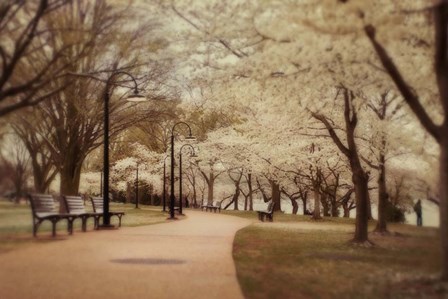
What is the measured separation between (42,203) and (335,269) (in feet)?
25.2

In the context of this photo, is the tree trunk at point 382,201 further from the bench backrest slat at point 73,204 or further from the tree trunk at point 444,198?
the tree trunk at point 444,198

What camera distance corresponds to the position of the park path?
7336 mm

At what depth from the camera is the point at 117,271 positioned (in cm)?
901

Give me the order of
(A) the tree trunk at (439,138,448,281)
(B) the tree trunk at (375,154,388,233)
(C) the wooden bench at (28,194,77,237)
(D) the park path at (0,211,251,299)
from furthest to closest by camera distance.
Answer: (B) the tree trunk at (375,154,388,233)
(C) the wooden bench at (28,194,77,237)
(A) the tree trunk at (439,138,448,281)
(D) the park path at (0,211,251,299)

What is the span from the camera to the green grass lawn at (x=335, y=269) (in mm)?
8188

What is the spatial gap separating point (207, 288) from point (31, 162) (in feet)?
55.0

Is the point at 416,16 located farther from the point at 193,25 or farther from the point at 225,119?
the point at 225,119

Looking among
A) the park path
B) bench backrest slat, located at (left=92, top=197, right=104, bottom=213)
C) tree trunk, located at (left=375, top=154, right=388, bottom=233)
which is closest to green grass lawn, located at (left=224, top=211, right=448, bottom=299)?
the park path

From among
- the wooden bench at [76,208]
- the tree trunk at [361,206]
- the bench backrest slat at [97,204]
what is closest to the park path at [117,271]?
the wooden bench at [76,208]

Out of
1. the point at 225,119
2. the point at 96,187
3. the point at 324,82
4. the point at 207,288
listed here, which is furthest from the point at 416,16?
the point at 96,187

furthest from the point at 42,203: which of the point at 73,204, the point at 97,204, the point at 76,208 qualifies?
the point at 97,204

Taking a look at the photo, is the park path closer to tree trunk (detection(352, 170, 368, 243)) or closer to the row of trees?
the row of trees

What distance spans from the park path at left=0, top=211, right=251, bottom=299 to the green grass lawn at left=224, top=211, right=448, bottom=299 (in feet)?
1.77

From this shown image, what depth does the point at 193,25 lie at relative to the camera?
12.9 meters
